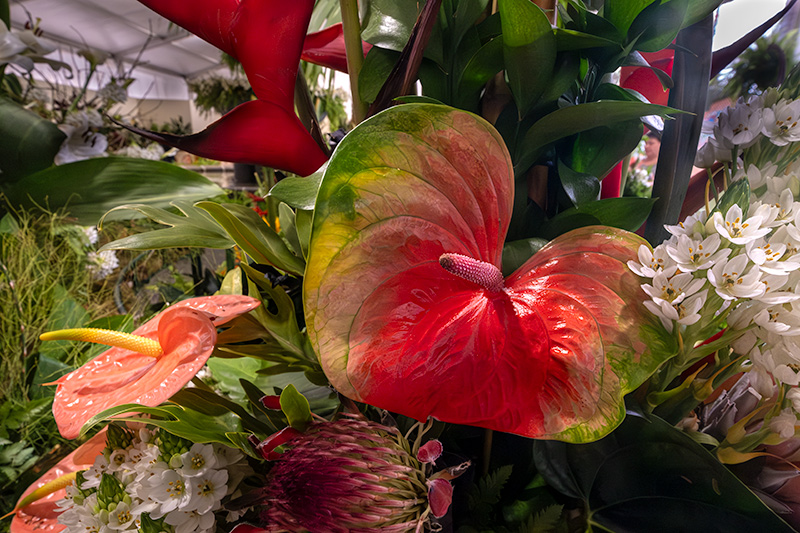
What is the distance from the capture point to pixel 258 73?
0.84ft

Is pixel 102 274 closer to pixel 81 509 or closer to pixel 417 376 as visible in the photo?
pixel 81 509

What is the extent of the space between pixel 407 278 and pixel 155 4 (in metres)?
0.19

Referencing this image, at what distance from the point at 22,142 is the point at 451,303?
2.77 feet

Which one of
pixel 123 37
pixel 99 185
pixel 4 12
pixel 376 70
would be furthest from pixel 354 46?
pixel 123 37

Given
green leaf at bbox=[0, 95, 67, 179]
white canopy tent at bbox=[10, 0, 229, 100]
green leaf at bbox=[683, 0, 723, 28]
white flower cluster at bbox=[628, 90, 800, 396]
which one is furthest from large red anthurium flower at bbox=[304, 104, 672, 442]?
white canopy tent at bbox=[10, 0, 229, 100]

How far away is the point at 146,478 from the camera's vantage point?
9.3 inches

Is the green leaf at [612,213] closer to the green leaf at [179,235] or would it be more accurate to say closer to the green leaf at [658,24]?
the green leaf at [658,24]

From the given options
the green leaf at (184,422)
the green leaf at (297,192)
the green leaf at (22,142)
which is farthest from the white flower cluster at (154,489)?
the green leaf at (22,142)

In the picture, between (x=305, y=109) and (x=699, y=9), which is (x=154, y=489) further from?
(x=699, y=9)

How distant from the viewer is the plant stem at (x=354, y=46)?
0.89ft

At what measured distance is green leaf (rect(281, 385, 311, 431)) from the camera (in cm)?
23

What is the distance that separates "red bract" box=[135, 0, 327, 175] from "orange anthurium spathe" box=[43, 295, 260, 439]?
0.27 ft

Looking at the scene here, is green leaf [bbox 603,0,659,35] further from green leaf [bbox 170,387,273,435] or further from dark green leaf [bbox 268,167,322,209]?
green leaf [bbox 170,387,273,435]

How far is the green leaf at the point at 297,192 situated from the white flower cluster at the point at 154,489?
137 millimetres
